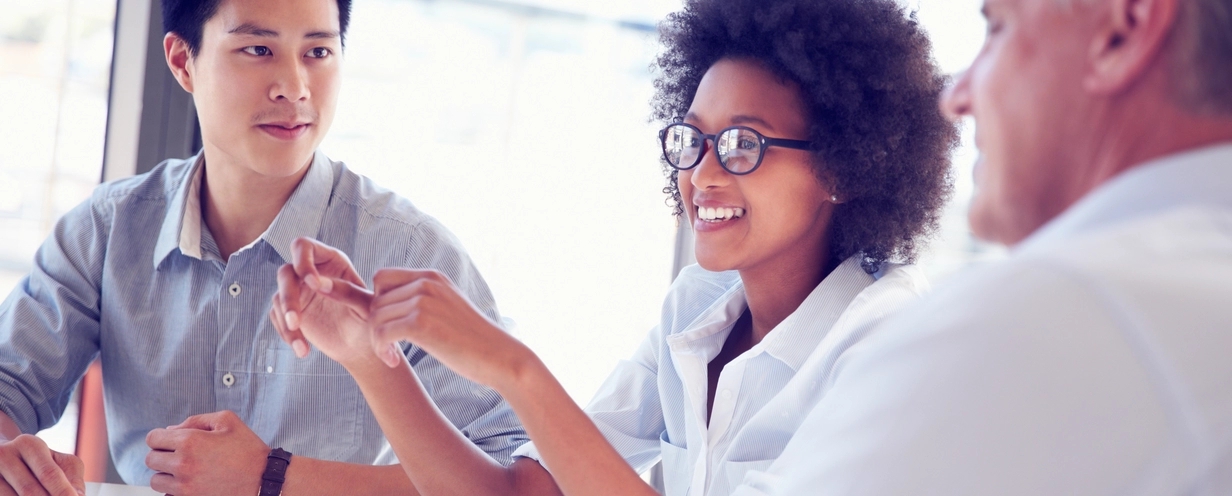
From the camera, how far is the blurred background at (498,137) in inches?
104

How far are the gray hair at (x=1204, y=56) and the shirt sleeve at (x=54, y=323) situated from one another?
186 cm

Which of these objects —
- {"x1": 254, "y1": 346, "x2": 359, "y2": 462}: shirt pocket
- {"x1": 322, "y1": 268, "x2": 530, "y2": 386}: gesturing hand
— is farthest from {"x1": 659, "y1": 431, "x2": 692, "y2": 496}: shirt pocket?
{"x1": 254, "y1": 346, "x2": 359, "y2": 462}: shirt pocket

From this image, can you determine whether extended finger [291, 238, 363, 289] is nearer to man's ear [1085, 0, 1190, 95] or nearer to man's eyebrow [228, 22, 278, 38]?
man's eyebrow [228, 22, 278, 38]

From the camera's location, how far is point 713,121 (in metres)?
1.57

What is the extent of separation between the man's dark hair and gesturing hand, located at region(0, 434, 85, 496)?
0.86 meters

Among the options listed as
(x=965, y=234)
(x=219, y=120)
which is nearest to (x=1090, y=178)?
(x=219, y=120)

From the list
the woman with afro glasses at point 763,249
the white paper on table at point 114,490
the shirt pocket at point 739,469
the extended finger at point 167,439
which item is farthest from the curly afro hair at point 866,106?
the white paper on table at point 114,490

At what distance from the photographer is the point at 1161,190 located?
2.05 feet

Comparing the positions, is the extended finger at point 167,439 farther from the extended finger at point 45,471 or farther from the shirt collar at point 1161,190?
the shirt collar at point 1161,190

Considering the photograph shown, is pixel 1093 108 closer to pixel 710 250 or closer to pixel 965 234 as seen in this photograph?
pixel 710 250

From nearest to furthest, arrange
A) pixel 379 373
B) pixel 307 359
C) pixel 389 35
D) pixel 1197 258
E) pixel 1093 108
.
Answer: pixel 1197 258 < pixel 1093 108 < pixel 379 373 < pixel 307 359 < pixel 389 35

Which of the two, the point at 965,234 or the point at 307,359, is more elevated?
the point at 965,234

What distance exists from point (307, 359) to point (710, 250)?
0.80 metres

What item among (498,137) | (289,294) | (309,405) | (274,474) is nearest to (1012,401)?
(289,294)
